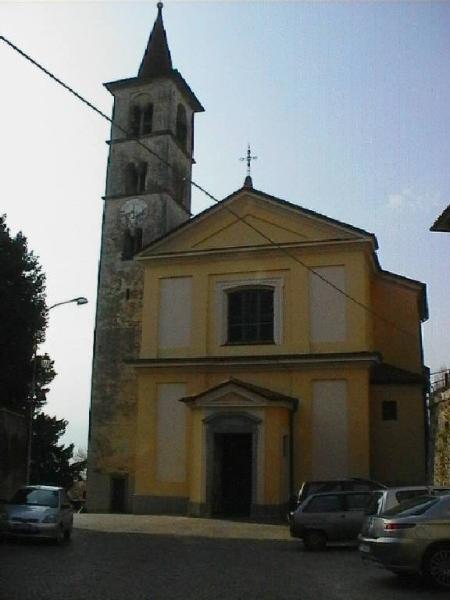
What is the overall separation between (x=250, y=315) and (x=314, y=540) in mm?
12194

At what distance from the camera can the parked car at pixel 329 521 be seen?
15422 millimetres

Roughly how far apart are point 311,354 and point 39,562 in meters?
14.2

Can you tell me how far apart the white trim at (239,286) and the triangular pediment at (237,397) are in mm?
2539

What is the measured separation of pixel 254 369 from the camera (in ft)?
84.3

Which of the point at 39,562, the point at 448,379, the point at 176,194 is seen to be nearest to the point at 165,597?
the point at 39,562

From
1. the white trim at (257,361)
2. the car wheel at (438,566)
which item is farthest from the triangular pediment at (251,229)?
the car wheel at (438,566)

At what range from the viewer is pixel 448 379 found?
26.1 metres

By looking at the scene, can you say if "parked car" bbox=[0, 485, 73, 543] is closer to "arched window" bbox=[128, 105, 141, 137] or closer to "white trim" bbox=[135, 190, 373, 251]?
"white trim" bbox=[135, 190, 373, 251]

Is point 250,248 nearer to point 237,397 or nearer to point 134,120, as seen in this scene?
point 237,397

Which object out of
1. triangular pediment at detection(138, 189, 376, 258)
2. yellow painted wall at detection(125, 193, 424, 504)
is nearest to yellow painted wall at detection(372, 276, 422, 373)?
yellow painted wall at detection(125, 193, 424, 504)

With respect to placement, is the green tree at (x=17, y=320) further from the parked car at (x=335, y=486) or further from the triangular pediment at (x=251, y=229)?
the parked car at (x=335, y=486)

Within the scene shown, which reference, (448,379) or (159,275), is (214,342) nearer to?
(159,275)

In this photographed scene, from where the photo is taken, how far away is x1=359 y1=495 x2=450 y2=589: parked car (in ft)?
32.8

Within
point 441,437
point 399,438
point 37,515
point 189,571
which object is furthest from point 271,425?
point 189,571
